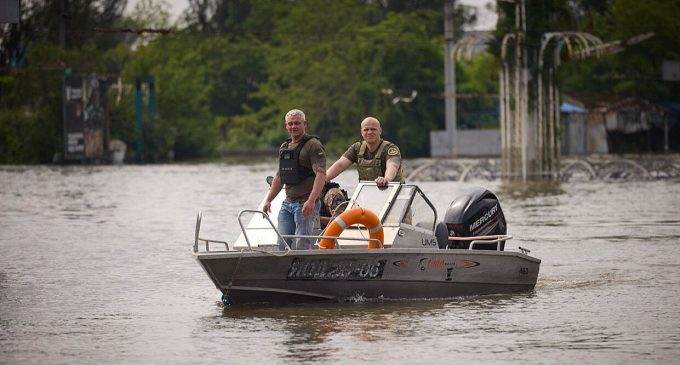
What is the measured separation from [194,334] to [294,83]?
283ft

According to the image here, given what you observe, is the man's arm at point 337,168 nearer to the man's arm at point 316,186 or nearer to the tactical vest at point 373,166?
the tactical vest at point 373,166

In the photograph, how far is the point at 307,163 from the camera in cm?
1692

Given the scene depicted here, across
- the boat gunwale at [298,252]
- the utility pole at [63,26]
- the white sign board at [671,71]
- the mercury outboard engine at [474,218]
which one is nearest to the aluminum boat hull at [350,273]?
the boat gunwale at [298,252]

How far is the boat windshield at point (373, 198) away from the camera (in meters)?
17.2

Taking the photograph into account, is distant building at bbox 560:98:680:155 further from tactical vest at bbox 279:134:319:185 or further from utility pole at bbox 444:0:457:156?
tactical vest at bbox 279:134:319:185

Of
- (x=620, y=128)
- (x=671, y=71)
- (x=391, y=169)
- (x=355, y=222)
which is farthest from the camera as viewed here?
(x=620, y=128)

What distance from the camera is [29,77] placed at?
78812 mm

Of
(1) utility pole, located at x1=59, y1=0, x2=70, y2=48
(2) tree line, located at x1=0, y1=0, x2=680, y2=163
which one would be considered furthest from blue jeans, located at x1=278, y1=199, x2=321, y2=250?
(1) utility pole, located at x1=59, y1=0, x2=70, y2=48

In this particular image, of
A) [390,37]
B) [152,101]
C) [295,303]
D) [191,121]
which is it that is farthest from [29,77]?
[295,303]

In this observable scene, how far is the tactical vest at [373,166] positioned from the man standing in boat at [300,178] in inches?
29.5

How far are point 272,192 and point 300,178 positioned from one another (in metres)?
0.56

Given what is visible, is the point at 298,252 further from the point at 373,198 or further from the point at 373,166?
the point at 373,166

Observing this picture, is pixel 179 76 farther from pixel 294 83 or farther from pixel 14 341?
pixel 14 341

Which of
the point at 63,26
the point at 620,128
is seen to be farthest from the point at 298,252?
the point at 63,26
